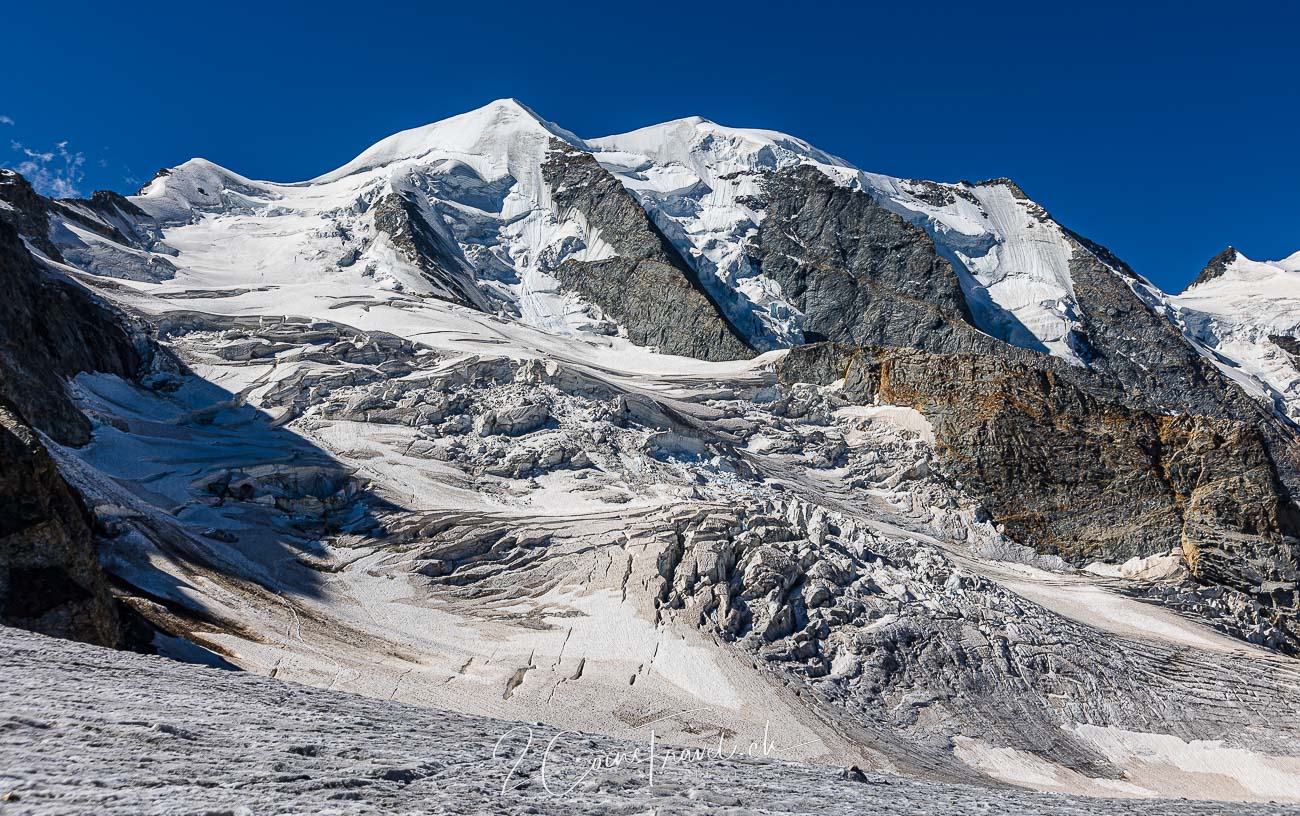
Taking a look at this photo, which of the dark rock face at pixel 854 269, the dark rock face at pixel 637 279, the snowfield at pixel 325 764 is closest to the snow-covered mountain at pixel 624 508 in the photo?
the dark rock face at pixel 637 279

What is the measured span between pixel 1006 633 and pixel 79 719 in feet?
109

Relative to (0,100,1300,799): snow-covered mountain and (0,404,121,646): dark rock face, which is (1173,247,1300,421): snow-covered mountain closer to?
(0,100,1300,799): snow-covered mountain

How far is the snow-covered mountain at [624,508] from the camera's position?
1113 inches

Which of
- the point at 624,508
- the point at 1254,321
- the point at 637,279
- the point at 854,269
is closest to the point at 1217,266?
the point at 1254,321

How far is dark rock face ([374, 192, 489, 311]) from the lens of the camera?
74938mm

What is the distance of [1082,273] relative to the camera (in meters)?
111

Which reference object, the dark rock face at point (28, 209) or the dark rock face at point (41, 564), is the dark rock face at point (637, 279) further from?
the dark rock face at point (41, 564)

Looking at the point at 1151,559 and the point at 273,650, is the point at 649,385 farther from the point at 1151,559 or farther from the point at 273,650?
the point at 273,650

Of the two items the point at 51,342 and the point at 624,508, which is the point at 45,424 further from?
the point at 624,508

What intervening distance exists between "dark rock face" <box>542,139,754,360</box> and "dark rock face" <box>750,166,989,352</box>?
1369 centimetres

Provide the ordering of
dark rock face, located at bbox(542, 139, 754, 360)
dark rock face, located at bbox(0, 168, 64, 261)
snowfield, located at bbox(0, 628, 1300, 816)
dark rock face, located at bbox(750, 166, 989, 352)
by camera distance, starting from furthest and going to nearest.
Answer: dark rock face, located at bbox(750, 166, 989, 352) → dark rock face, located at bbox(542, 139, 754, 360) → dark rock face, located at bbox(0, 168, 64, 261) → snowfield, located at bbox(0, 628, 1300, 816)

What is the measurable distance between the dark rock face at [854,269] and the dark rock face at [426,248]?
33.7m

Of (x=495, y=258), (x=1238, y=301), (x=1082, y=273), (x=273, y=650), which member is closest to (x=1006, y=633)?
(x=273, y=650)

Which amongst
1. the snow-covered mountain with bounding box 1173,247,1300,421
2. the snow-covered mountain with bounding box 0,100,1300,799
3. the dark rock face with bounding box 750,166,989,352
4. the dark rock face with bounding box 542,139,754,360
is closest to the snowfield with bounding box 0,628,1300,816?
the snow-covered mountain with bounding box 0,100,1300,799
